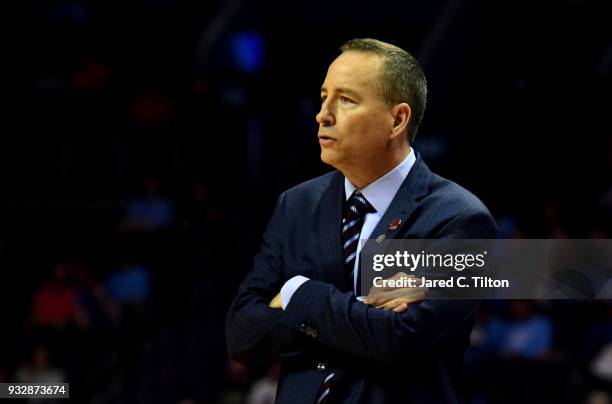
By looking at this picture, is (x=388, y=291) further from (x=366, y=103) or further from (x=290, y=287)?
(x=366, y=103)

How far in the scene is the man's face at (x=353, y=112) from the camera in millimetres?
2572

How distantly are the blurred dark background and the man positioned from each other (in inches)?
168

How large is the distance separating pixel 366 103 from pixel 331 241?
0.36m

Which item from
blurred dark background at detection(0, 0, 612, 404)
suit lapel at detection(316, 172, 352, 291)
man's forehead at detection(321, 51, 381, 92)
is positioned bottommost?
blurred dark background at detection(0, 0, 612, 404)

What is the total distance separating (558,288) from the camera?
2883 mm

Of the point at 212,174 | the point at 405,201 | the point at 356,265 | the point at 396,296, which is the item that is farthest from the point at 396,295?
the point at 212,174

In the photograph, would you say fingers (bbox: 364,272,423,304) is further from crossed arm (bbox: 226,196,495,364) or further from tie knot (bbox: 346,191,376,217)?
tie knot (bbox: 346,191,376,217)

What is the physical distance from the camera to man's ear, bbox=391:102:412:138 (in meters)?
2.61

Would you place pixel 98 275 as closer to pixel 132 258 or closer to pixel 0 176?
pixel 132 258

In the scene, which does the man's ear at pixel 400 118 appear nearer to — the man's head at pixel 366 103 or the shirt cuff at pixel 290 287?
the man's head at pixel 366 103

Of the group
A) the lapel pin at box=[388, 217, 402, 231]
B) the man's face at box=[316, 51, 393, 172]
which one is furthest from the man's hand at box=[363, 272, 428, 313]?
the man's face at box=[316, 51, 393, 172]

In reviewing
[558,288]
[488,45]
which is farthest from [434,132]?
[558,288]

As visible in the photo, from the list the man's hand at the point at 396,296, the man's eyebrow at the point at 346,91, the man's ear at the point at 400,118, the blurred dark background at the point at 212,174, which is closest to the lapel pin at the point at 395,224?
the man's hand at the point at 396,296

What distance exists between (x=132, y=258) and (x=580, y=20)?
5.61m
